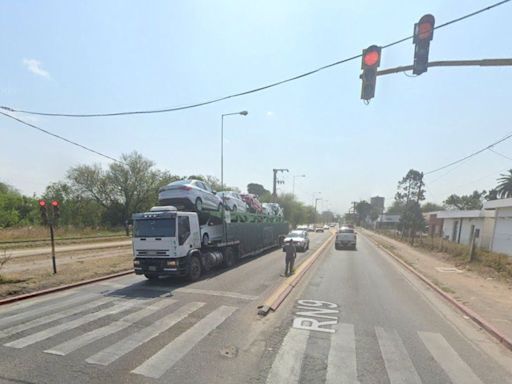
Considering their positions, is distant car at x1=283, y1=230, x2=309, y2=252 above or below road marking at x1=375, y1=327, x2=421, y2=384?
below

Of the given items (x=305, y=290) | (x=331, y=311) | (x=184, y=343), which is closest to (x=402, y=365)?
(x=331, y=311)

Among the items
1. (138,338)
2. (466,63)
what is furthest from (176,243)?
(466,63)

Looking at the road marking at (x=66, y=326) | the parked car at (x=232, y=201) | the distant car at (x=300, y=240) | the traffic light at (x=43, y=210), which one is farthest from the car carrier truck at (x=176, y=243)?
the distant car at (x=300, y=240)

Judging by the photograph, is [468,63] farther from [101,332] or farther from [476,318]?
[101,332]

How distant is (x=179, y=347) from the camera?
6.07 m

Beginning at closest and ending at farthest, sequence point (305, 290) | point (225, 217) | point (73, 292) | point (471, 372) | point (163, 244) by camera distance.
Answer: point (471, 372) → point (73, 292) → point (305, 290) → point (163, 244) → point (225, 217)

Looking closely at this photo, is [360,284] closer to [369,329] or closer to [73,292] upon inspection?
[369,329]

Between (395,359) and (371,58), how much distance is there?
5.96 metres

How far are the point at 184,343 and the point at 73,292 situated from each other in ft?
20.7

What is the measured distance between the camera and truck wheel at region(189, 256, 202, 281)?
13015 mm

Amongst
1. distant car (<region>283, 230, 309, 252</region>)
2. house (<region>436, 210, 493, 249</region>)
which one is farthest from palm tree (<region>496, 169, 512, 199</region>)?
distant car (<region>283, 230, 309, 252</region>)

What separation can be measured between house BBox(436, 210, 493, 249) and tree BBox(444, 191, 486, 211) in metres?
48.9

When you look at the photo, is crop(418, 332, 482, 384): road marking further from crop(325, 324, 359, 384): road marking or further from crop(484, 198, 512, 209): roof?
crop(484, 198, 512, 209): roof

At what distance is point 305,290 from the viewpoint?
11.5 metres
